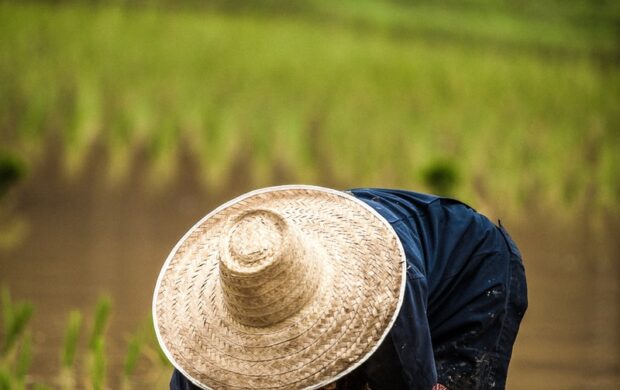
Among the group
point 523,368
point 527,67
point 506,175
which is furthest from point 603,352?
point 527,67

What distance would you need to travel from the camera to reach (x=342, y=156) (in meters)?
5.05

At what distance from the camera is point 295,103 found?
5.55m

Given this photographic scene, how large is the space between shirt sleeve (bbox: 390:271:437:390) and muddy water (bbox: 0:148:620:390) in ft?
5.32

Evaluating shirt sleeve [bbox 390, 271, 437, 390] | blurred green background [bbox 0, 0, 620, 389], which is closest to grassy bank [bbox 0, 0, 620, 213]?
blurred green background [bbox 0, 0, 620, 389]

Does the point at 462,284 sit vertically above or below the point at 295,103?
above

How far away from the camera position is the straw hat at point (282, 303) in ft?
4.75

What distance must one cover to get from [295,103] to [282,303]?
13.5ft

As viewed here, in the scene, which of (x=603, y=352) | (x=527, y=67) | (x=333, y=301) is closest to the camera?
(x=333, y=301)

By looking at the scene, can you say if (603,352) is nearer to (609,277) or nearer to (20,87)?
(609,277)

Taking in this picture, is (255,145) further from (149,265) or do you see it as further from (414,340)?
(414,340)

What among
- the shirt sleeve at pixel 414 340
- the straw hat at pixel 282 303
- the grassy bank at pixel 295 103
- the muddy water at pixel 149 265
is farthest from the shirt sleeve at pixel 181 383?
the grassy bank at pixel 295 103

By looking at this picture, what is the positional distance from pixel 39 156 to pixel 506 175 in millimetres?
1912

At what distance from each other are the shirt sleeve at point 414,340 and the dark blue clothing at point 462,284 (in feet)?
0.31

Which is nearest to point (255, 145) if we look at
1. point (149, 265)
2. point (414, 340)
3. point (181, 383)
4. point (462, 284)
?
point (149, 265)
